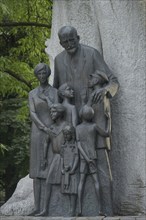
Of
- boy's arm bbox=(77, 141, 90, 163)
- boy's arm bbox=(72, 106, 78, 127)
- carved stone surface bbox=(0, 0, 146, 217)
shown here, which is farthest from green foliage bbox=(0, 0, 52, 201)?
boy's arm bbox=(77, 141, 90, 163)

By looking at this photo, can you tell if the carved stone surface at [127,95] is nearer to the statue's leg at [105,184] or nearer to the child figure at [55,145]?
the child figure at [55,145]

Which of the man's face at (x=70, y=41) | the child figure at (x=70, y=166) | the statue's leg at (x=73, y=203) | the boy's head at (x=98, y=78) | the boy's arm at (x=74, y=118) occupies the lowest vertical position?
the statue's leg at (x=73, y=203)

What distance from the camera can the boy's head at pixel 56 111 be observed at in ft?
20.4

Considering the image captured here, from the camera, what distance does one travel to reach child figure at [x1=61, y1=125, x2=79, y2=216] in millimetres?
6078

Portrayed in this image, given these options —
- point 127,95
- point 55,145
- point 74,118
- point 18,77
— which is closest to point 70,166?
point 55,145

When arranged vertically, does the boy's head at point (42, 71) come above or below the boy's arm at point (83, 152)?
above

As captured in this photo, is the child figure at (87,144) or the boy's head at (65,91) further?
the boy's head at (65,91)

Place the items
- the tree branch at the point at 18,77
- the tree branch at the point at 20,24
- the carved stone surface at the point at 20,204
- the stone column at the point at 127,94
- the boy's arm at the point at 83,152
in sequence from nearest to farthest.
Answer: the boy's arm at the point at 83,152 → the stone column at the point at 127,94 → the carved stone surface at the point at 20,204 → the tree branch at the point at 20,24 → the tree branch at the point at 18,77

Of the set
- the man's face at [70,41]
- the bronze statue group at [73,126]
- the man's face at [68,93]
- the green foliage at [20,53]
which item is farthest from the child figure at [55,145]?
the green foliage at [20,53]

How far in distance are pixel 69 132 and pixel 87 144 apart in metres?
0.20

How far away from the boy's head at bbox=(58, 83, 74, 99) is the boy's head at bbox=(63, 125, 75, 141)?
0.38 metres

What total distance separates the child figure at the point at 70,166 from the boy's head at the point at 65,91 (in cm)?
39

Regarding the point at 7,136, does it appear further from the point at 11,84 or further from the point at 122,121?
the point at 122,121

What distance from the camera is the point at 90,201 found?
6074 millimetres
